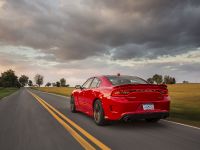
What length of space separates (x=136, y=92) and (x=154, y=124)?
1.41 metres

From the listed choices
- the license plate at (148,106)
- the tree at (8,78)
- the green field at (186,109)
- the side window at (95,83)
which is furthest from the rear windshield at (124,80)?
the tree at (8,78)

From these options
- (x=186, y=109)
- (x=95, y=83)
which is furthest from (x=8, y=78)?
(x=95, y=83)

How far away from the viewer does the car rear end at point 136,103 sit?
8.16 meters

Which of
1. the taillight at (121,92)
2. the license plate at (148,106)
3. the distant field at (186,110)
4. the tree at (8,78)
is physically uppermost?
the tree at (8,78)

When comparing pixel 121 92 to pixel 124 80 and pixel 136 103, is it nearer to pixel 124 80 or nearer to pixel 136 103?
pixel 136 103

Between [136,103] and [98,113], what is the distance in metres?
1.42

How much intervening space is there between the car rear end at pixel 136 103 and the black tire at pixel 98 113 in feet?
0.81

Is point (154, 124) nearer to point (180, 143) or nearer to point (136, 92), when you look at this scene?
point (136, 92)

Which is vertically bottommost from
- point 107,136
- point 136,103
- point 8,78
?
point 107,136

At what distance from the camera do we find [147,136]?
280 inches

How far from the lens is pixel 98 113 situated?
9.12m

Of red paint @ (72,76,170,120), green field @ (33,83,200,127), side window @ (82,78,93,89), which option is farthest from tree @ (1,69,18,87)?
red paint @ (72,76,170,120)

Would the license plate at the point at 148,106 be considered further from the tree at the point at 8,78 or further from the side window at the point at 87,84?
the tree at the point at 8,78

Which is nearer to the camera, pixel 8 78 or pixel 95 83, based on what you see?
pixel 95 83
